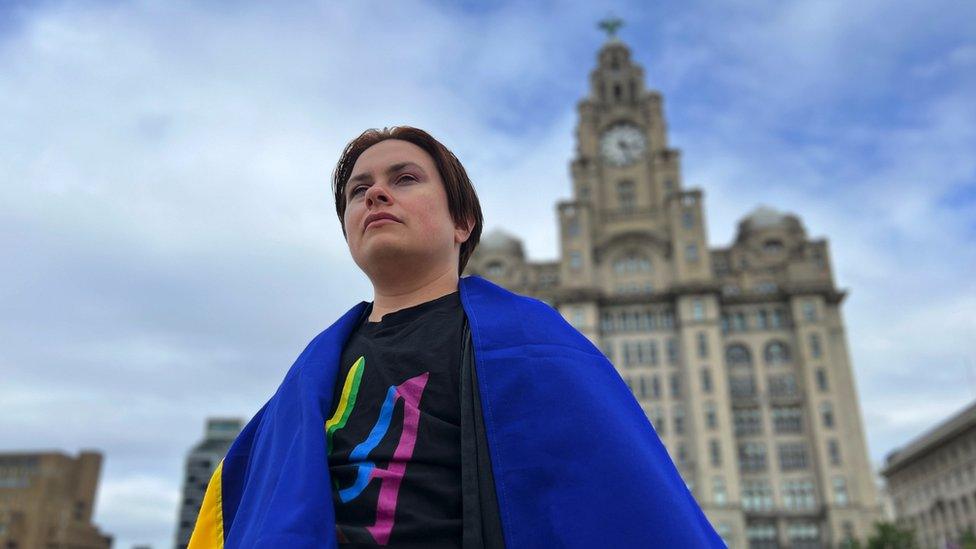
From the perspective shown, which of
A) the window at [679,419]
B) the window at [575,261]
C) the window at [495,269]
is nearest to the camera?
the window at [679,419]

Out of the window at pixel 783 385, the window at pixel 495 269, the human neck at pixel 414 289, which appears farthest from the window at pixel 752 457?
the human neck at pixel 414 289

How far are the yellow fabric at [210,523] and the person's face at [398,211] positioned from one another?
3.29 ft

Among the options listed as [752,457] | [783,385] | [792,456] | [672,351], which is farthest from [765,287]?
[752,457]

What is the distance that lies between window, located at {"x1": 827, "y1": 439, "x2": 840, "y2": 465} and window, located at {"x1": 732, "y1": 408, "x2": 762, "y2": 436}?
17.0 ft

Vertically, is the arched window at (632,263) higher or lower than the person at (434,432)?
higher

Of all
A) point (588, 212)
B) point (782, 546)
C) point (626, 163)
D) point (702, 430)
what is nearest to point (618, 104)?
point (626, 163)

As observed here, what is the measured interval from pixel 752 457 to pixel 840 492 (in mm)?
6672

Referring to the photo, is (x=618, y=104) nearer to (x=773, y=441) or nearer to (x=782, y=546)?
(x=773, y=441)

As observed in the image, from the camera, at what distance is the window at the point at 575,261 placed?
2557 inches

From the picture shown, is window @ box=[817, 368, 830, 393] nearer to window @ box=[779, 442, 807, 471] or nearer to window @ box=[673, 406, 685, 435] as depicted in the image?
window @ box=[779, 442, 807, 471]

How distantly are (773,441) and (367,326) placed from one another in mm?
63177

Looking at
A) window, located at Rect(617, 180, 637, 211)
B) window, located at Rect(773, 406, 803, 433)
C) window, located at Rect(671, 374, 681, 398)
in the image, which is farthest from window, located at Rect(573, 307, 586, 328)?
window, located at Rect(773, 406, 803, 433)

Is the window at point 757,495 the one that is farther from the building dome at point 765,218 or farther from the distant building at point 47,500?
the distant building at point 47,500

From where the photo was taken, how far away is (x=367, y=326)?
309cm
